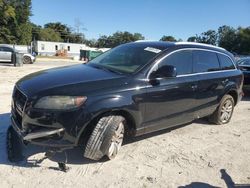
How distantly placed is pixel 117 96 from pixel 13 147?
172cm

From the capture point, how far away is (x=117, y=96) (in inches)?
181

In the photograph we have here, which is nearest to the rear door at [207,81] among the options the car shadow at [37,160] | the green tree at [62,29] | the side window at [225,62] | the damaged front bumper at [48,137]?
the side window at [225,62]

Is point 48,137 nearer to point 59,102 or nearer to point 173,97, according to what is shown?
point 59,102

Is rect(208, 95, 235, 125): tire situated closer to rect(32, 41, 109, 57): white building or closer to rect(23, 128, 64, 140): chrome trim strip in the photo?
rect(23, 128, 64, 140): chrome trim strip

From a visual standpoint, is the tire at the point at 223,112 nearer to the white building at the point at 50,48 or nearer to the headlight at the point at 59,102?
the headlight at the point at 59,102

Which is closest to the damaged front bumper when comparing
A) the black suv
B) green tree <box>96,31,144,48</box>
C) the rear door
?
the black suv

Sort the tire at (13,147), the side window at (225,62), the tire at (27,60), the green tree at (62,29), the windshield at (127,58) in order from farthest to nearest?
the green tree at (62,29), the tire at (27,60), the side window at (225,62), the windshield at (127,58), the tire at (13,147)

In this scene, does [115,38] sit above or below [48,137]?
above

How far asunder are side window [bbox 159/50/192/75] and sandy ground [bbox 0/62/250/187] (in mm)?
1245

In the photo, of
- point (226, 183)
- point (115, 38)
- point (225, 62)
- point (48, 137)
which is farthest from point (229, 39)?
point (48, 137)

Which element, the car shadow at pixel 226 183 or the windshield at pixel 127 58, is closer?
the car shadow at pixel 226 183

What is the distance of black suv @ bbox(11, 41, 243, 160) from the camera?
4.24 metres

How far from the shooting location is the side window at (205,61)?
20.1ft

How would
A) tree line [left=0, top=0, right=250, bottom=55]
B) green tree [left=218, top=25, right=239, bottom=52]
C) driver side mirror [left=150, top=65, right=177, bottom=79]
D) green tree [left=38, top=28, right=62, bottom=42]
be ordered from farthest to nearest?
green tree [left=38, top=28, right=62, bottom=42] < green tree [left=218, top=25, right=239, bottom=52] < tree line [left=0, top=0, right=250, bottom=55] < driver side mirror [left=150, top=65, right=177, bottom=79]
